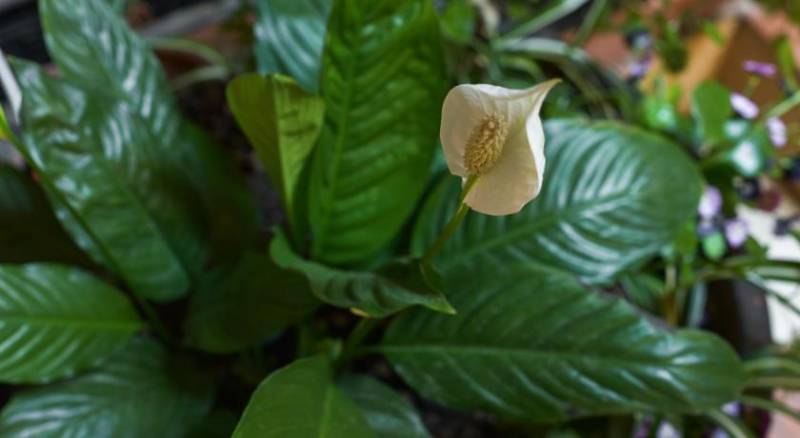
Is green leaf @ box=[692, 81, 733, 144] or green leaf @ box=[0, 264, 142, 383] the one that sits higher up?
green leaf @ box=[0, 264, 142, 383]

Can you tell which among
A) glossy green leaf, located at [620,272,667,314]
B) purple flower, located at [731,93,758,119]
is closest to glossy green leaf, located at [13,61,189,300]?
glossy green leaf, located at [620,272,667,314]

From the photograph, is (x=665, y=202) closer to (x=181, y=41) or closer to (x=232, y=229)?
(x=232, y=229)

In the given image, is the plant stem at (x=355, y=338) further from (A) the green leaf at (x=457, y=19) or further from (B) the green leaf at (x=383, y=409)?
(A) the green leaf at (x=457, y=19)

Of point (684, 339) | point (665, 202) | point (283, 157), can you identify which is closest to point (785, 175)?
point (665, 202)

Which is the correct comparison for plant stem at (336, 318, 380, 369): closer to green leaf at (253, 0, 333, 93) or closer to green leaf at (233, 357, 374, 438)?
green leaf at (233, 357, 374, 438)

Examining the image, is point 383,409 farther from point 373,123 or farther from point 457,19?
point 457,19

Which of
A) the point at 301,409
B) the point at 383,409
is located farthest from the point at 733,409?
the point at 301,409
